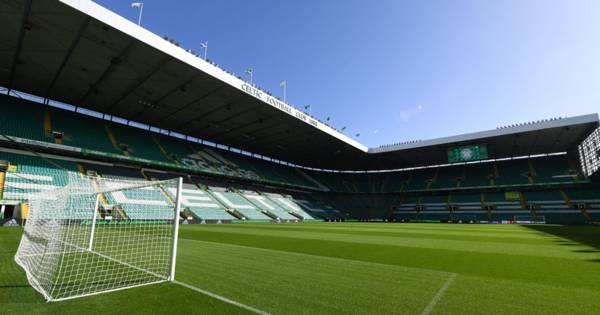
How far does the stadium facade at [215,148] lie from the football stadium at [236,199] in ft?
0.56

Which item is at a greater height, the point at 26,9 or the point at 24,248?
the point at 26,9

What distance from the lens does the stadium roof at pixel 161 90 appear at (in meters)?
14.9

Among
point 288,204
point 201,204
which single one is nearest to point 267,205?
point 288,204

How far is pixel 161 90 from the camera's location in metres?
22.7

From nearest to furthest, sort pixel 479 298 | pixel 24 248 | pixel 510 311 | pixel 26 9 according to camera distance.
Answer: pixel 510 311 → pixel 479 298 → pixel 24 248 → pixel 26 9

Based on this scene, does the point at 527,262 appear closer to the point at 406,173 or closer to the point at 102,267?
the point at 102,267

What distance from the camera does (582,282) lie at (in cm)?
525

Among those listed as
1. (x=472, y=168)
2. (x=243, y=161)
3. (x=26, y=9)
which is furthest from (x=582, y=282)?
(x=472, y=168)

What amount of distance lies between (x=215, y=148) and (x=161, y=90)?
16.2 metres

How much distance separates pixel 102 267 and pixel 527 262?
10.2 metres

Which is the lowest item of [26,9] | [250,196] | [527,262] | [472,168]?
[527,262]

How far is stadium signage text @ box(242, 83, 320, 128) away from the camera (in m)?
22.7

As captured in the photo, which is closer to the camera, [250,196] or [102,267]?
[102,267]

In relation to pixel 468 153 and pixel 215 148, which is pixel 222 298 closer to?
pixel 215 148
